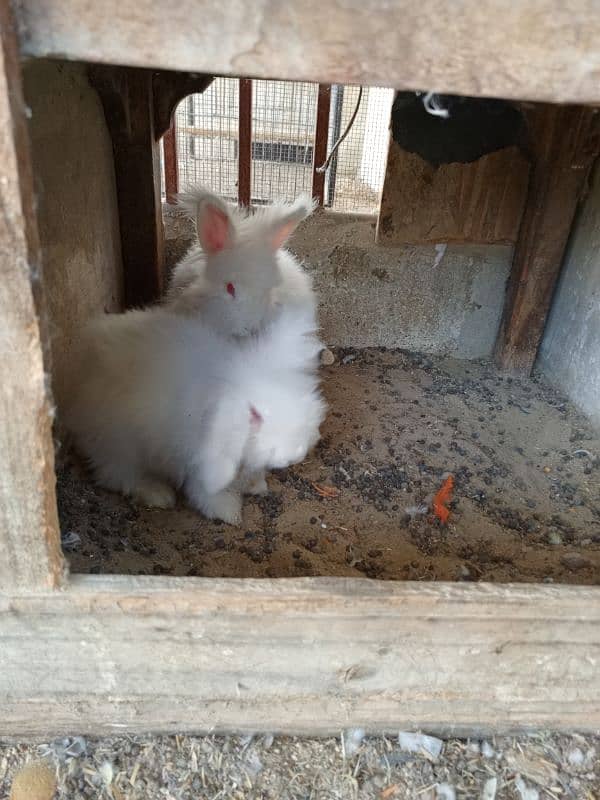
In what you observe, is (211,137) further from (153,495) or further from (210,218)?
(153,495)

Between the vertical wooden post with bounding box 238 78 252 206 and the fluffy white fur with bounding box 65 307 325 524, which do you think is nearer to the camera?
the fluffy white fur with bounding box 65 307 325 524

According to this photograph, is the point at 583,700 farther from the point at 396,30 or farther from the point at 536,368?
the point at 536,368

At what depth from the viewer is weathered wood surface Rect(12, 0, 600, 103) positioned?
805mm

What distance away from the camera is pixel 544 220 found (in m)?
2.55

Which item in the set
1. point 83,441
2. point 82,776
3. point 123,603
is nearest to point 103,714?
point 82,776

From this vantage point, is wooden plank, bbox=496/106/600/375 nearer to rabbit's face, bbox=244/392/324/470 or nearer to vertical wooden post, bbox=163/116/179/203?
rabbit's face, bbox=244/392/324/470

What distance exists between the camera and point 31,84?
5.02 feet

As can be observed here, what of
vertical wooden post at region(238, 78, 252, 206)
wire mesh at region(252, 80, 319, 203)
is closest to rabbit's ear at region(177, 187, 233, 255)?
vertical wooden post at region(238, 78, 252, 206)

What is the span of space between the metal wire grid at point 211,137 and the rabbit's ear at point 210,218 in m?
2.22

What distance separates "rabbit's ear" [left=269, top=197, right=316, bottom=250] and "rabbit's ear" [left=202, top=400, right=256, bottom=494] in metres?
1.01

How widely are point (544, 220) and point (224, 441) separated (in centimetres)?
176

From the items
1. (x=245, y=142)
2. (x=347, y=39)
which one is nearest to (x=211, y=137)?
(x=245, y=142)

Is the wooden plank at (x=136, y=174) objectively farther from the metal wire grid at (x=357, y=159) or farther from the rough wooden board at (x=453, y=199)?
the metal wire grid at (x=357, y=159)

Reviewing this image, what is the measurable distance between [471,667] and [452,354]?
77.6 inches
